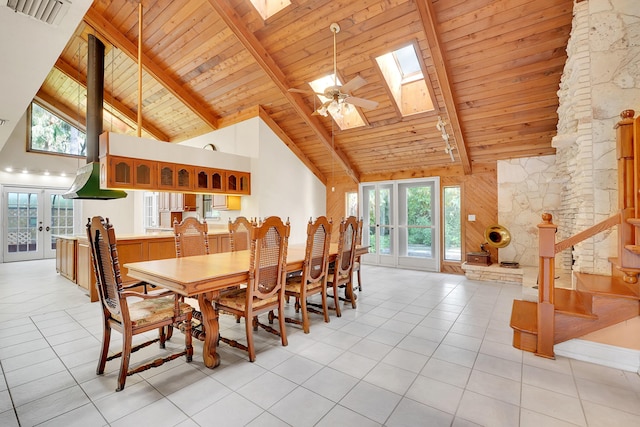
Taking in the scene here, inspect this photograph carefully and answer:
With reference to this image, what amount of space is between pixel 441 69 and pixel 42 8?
163 inches

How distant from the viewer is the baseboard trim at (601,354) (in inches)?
92.7

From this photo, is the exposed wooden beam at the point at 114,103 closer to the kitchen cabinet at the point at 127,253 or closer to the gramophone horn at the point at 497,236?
the kitchen cabinet at the point at 127,253

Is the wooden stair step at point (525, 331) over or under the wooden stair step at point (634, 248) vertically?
under

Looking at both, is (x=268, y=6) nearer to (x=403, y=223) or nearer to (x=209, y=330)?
(x=209, y=330)

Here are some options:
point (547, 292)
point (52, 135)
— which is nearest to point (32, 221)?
point (52, 135)

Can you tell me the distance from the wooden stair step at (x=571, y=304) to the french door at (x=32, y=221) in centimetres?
1021

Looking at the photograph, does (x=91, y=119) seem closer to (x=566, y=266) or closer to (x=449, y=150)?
(x=449, y=150)

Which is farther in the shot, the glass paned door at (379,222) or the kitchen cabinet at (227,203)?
the glass paned door at (379,222)

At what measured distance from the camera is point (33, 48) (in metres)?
2.78

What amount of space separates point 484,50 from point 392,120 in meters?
1.76

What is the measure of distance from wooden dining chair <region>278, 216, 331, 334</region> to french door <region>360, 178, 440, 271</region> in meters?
3.81

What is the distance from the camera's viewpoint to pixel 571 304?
268 centimetres

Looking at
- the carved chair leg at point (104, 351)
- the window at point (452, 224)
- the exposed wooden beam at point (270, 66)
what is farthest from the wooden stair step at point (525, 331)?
the exposed wooden beam at point (270, 66)

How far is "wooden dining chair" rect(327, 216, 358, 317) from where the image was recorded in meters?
3.60
